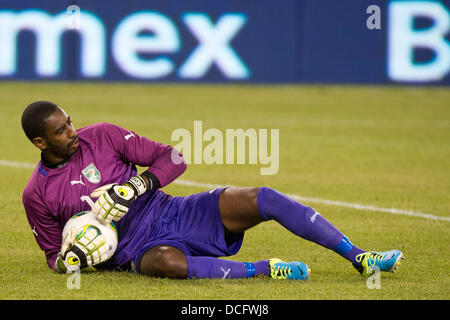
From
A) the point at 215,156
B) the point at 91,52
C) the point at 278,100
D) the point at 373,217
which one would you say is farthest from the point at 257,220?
the point at 91,52

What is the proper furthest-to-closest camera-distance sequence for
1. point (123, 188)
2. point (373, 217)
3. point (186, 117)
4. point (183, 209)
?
point (186, 117) → point (373, 217) → point (183, 209) → point (123, 188)

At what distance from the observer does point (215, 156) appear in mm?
11109

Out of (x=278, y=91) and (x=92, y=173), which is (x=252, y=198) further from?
(x=278, y=91)

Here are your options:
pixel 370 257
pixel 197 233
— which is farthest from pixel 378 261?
pixel 197 233

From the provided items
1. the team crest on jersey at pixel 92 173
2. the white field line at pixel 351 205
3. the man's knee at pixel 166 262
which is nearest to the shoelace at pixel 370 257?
the man's knee at pixel 166 262

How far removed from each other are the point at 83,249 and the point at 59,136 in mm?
651

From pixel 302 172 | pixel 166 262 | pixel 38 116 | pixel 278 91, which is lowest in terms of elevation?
pixel 278 91

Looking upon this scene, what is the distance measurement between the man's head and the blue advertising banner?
13.9m

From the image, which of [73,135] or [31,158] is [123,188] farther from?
[31,158]

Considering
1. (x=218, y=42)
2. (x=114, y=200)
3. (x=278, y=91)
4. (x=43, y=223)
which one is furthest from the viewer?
(x=278, y=91)

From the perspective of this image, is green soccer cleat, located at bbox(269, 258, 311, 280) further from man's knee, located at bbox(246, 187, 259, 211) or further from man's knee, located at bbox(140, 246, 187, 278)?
man's knee, located at bbox(140, 246, 187, 278)

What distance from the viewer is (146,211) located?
537cm

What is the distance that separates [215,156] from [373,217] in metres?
3.88

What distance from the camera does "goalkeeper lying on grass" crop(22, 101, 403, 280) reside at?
16.7ft
